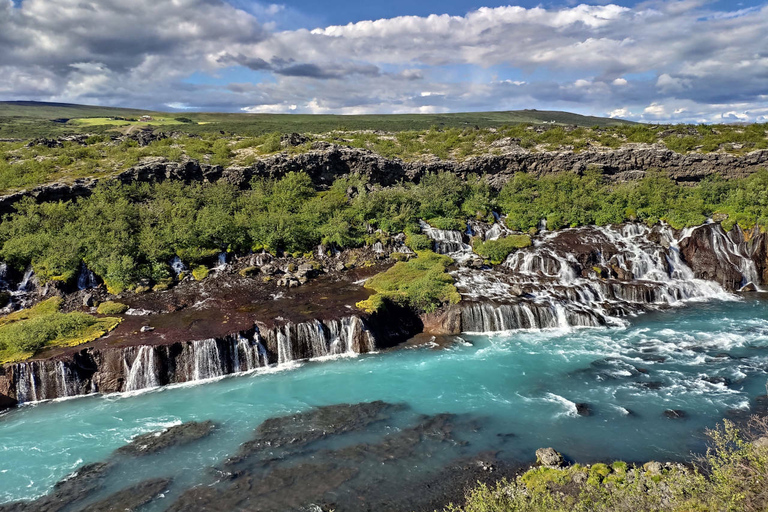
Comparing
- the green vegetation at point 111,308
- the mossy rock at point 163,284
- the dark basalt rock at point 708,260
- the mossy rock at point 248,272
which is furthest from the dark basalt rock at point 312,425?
the dark basalt rock at point 708,260

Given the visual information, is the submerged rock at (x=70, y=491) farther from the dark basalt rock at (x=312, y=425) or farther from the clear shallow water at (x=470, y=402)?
the dark basalt rock at (x=312, y=425)

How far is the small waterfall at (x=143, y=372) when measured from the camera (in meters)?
23.2

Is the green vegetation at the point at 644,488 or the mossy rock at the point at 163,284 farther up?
Result: the mossy rock at the point at 163,284

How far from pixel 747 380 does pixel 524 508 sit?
18.3 meters

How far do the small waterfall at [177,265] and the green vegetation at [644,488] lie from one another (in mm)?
28404

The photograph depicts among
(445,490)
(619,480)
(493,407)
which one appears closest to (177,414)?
(445,490)

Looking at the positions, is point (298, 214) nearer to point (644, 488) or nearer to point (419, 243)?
point (419, 243)

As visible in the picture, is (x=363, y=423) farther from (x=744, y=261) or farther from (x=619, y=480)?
(x=744, y=261)

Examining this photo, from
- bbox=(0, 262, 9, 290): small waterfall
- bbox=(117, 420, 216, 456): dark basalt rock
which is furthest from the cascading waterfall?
bbox=(0, 262, 9, 290): small waterfall

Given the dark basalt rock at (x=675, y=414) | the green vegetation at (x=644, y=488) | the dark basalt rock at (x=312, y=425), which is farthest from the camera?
the dark basalt rock at (x=675, y=414)

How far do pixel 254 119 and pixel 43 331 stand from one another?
134 metres

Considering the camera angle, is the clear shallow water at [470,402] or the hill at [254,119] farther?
the hill at [254,119]

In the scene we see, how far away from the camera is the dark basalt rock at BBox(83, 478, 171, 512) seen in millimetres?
14875

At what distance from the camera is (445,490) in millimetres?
15273
